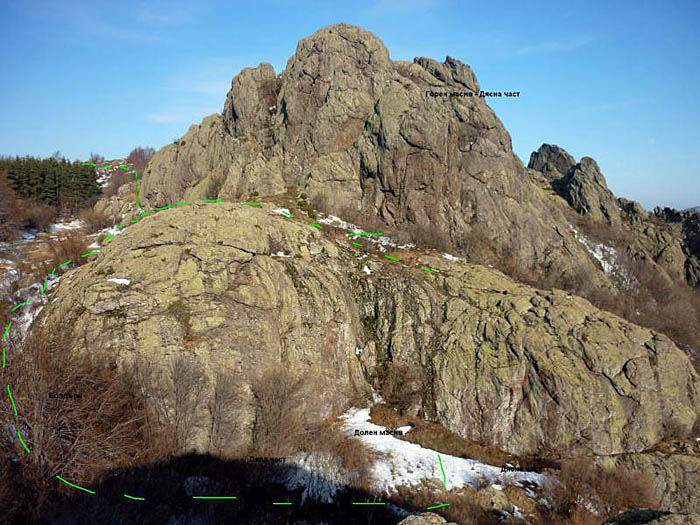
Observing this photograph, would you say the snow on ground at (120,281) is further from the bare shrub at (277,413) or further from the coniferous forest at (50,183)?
the coniferous forest at (50,183)

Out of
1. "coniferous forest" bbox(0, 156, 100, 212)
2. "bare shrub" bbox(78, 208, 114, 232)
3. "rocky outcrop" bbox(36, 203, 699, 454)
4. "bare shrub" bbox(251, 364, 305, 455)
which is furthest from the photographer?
"coniferous forest" bbox(0, 156, 100, 212)

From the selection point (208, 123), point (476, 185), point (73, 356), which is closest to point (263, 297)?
point (73, 356)

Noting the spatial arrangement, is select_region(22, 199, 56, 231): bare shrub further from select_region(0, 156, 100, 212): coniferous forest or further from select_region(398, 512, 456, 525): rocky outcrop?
select_region(398, 512, 456, 525): rocky outcrop

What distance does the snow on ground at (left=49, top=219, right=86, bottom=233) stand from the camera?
52312 millimetres

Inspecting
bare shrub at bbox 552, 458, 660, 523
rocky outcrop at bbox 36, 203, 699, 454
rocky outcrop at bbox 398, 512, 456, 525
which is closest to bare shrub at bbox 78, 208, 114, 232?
rocky outcrop at bbox 36, 203, 699, 454

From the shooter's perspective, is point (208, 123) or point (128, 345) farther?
point (208, 123)

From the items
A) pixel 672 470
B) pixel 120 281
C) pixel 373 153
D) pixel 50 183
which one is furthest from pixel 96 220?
pixel 672 470

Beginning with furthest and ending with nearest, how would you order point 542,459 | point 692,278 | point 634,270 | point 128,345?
point 692,278 → point 634,270 → point 542,459 → point 128,345

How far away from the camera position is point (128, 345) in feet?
60.7

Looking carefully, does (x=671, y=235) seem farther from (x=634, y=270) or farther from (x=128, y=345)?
(x=128, y=345)

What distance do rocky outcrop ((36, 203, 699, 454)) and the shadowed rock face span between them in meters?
12.8

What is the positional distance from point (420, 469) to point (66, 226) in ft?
207

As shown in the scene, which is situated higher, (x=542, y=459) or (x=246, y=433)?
(x=246, y=433)

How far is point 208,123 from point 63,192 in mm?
35537
